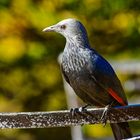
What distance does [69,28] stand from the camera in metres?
3.43

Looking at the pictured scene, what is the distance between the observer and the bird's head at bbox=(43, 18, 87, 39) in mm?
3372

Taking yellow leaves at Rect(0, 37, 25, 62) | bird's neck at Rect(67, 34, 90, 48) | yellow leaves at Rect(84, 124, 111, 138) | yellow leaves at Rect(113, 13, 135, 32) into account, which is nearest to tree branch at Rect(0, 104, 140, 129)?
bird's neck at Rect(67, 34, 90, 48)

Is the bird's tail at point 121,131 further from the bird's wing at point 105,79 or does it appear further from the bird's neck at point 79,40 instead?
the bird's neck at point 79,40

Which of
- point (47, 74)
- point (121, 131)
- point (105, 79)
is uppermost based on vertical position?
point (47, 74)

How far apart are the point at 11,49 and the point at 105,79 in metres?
3.50

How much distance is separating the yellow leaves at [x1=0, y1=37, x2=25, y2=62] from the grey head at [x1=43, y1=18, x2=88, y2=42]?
3356mm

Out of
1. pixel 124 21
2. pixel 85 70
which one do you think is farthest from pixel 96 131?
pixel 85 70

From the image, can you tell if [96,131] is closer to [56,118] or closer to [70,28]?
[70,28]

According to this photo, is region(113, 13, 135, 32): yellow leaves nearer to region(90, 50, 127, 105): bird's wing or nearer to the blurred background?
the blurred background

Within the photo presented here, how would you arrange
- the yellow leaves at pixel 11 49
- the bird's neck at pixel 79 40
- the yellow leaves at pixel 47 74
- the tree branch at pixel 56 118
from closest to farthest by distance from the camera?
the tree branch at pixel 56 118
the bird's neck at pixel 79 40
the yellow leaves at pixel 11 49
the yellow leaves at pixel 47 74

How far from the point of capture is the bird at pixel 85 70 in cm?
340

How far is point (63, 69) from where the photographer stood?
3510 millimetres

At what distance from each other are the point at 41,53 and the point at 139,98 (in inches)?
48.0

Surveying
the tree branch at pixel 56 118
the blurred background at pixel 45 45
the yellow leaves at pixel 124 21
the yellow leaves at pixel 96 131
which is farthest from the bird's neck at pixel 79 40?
the yellow leaves at pixel 124 21
